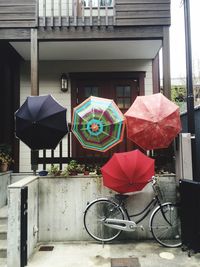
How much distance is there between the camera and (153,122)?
5070 millimetres

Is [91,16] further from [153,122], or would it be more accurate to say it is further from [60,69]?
[153,122]

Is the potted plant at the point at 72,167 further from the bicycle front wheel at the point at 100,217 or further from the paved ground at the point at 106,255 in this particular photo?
the paved ground at the point at 106,255

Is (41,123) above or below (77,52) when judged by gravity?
below

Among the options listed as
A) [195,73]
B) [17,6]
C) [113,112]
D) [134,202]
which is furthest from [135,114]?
[195,73]

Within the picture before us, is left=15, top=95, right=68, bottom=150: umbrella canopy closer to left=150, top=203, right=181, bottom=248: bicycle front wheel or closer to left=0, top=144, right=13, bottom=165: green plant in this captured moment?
left=0, top=144, right=13, bottom=165: green plant

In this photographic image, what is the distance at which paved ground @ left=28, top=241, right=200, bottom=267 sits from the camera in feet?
15.1

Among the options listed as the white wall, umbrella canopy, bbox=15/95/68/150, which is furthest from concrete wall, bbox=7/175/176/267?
the white wall

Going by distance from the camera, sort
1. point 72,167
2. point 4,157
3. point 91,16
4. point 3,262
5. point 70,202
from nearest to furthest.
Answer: point 3,262 < point 70,202 < point 72,167 < point 91,16 < point 4,157

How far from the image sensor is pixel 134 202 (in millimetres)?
5824

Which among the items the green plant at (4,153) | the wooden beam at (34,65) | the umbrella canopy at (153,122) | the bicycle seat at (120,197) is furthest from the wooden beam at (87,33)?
the bicycle seat at (120,197)

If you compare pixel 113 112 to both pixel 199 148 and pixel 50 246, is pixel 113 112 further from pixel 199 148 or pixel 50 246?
pixel 50 246

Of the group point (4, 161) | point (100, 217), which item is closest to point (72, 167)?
point (100, 217)

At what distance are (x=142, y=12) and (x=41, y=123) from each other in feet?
12.1

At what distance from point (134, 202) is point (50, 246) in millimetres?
1878
